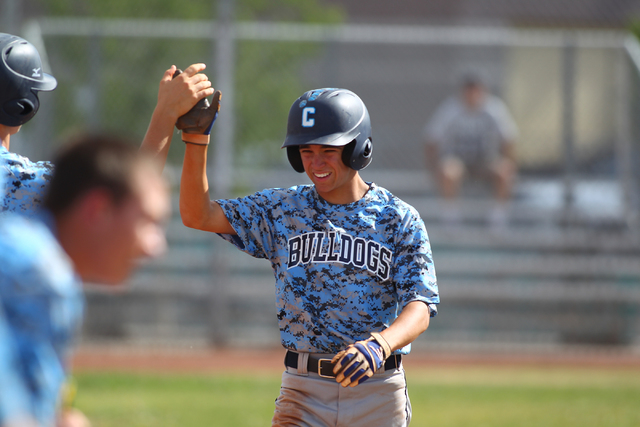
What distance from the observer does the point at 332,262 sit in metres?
3.29

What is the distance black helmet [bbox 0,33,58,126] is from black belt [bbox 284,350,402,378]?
1444mm

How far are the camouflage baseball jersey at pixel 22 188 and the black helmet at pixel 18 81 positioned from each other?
0.22 metres

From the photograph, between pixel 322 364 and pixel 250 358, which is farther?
→ pixel 250 358

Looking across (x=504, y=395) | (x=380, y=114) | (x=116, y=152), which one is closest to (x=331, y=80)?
(x=380, y=114)

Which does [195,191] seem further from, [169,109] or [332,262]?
[332,262]

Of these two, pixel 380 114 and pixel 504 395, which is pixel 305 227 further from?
pixel 380 114

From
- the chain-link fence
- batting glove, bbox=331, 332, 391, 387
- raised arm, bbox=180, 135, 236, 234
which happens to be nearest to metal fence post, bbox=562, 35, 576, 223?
the chain-link fence

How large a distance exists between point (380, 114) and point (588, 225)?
3.14 metres

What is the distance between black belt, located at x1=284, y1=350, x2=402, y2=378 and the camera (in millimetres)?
3238

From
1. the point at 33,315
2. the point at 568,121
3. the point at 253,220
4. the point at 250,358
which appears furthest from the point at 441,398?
the point at 33,315

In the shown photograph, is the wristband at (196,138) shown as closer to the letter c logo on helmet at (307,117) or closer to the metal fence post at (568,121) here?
the letter c logo on helmet at (307,117)

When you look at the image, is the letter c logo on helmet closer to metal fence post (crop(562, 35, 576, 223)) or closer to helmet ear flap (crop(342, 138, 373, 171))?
helmet ear flap (crop(342, 138, 373, 171))

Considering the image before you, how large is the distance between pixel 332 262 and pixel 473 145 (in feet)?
21.5

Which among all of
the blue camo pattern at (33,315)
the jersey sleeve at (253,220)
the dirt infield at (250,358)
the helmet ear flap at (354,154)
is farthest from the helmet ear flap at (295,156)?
the dirt infield at (250,358)
